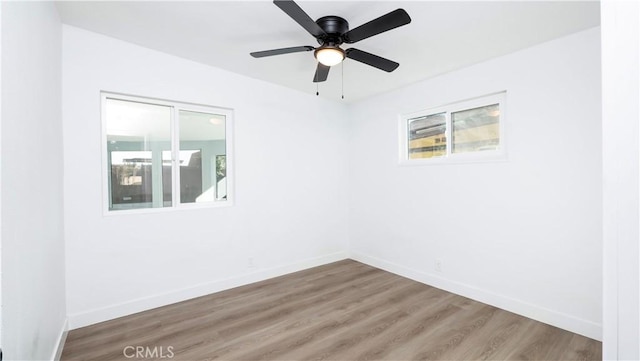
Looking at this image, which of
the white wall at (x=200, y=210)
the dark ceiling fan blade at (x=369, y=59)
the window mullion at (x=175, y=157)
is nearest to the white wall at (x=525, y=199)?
the white wall at (x=200, y=210)

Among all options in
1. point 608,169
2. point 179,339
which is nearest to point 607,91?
point 608,169

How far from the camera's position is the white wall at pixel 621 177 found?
2.36 feet

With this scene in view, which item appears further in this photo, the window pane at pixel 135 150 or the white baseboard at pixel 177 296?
the window pane at pixel 135 150

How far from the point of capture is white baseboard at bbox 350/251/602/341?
2.27m

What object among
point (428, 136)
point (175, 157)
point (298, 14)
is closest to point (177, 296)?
point (175, 157)

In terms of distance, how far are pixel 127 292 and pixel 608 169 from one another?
11.0 ft

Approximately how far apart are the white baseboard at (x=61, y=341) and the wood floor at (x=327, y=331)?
0.05 meters

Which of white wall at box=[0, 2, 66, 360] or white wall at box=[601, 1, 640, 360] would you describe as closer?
white wall at box=[601, 1, 640, 360]

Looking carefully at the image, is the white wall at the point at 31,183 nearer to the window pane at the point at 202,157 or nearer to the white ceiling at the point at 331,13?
the white ceiling at the point at 331,13

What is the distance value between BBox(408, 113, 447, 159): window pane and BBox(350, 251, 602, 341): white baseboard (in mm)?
1507

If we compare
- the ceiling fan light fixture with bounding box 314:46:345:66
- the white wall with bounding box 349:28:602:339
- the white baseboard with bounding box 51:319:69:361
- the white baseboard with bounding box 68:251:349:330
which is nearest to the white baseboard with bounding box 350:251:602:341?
the white wall with bounding box 349:28:602:339

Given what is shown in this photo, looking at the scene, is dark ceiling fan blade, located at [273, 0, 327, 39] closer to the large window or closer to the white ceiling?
the white ceiling

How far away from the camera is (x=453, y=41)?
2.49m

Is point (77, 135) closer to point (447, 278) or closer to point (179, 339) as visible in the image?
point (179, 339)
